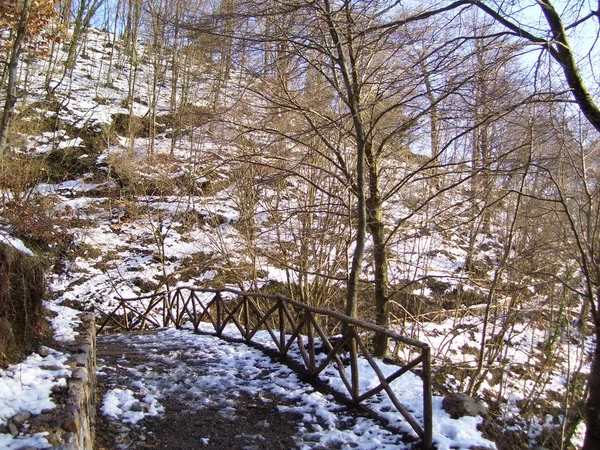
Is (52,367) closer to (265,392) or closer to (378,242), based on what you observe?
(265,392)

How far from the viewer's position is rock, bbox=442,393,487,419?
168 inches

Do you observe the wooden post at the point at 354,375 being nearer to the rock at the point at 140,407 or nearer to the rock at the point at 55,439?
the rock at the point at 140,407

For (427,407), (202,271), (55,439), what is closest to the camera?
(55,439)

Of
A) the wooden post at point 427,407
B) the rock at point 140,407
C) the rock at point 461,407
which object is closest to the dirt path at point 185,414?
the rock at point 140,407

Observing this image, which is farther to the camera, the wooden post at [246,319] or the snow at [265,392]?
the wooden post at [246,319]

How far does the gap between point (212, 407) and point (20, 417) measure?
7.24 feet

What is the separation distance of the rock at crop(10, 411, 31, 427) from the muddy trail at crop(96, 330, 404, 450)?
859mm

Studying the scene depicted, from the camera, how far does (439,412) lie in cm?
435

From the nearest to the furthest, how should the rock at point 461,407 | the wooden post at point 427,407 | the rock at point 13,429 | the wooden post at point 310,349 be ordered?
the rock at point 13,429, the wooden post at point 427,407, the rock at point 461,407, the wooden post at point 310,349

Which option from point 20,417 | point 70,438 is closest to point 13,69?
point 20,417

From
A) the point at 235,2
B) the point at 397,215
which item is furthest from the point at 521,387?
the point at 235,2

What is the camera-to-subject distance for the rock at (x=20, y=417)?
309 cm

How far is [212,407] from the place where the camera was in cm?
497

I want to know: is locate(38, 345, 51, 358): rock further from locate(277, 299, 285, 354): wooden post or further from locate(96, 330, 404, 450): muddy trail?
locate(277, 299, 285, 354): wooden post
